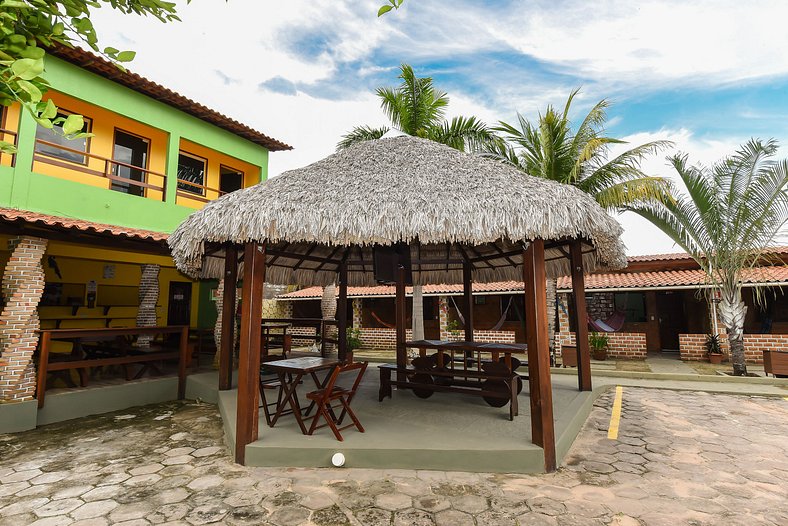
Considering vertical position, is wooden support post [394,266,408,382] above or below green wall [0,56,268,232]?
below

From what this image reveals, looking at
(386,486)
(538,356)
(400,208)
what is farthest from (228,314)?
(538,356)

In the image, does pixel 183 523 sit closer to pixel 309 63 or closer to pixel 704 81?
pixel 309 63

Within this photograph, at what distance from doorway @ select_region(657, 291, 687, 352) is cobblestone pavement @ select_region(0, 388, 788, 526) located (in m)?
10.8

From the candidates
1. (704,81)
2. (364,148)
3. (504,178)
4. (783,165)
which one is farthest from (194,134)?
(704,81)

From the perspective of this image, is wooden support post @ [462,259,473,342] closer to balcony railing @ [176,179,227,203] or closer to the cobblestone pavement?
the cobblestone pavement

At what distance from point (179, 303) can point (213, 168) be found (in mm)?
4728

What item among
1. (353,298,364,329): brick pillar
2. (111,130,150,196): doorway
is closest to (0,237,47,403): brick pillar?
(111,130,150,196): doorway

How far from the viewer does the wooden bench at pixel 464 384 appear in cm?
491

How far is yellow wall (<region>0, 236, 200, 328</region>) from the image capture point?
995cm

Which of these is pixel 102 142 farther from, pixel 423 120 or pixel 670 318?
pixel 670 318

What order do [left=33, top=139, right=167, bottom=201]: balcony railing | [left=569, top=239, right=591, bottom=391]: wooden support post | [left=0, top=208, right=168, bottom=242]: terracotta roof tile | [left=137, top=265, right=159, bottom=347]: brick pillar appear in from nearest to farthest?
[left=0, top=208, right=168, bottom=242]: terracotta roof tile < [left=569, top=239, right=591, bottom=391]: wooden support post < [left=33, top=139, right=167, bottom=201]: balcony railing < [left=137, top=265, right=159, bottom=347]: brick pillar

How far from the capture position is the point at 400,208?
441 centimetres

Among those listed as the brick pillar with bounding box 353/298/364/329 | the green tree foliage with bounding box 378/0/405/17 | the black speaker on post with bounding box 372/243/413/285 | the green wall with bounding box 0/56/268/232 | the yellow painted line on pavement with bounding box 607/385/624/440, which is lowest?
the yellow painted line on pavement with bounding box 607/385/624/440

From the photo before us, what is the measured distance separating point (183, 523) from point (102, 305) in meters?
10.2
